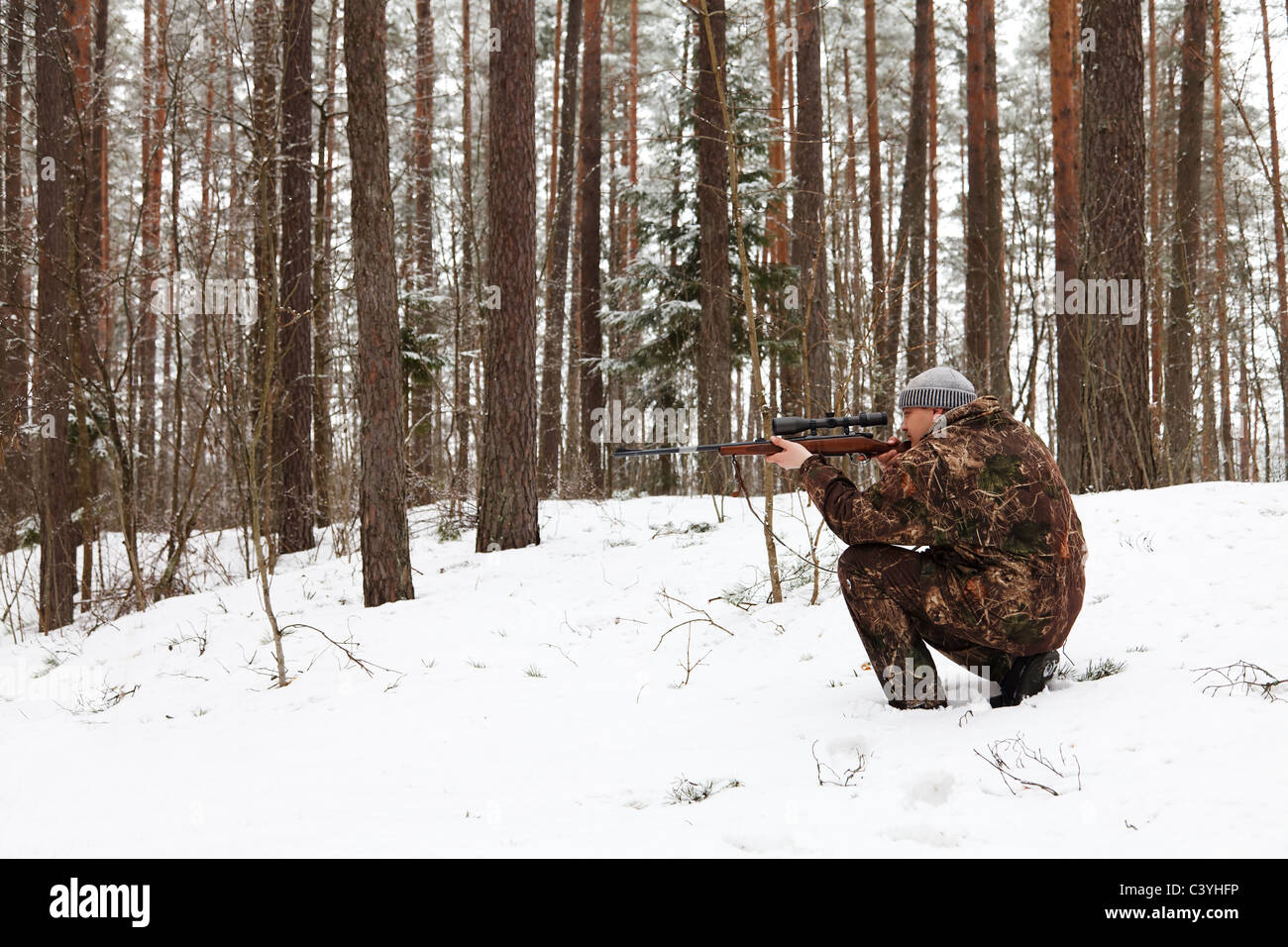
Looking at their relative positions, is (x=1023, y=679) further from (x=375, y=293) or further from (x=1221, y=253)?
(x=1221, y=253)

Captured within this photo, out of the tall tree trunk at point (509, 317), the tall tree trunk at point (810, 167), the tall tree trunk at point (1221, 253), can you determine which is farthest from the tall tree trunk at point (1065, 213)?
the tall tree trunk at point (509, 317)

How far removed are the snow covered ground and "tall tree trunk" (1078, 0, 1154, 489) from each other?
1346 millimetres

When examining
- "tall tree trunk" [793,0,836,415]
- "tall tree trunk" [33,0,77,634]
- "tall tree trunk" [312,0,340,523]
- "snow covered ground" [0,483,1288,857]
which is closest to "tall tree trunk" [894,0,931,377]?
"tall tree trunk" [793,0,836,415]

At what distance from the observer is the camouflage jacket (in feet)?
10.8

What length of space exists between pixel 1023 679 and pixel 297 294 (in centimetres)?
952

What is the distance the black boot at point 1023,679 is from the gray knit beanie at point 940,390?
3.50ft

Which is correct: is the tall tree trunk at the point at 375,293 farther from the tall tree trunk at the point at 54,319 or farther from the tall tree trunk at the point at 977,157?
the tall tree trunk at the point at 977,157

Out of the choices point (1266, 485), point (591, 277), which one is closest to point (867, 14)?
point (591, 277)

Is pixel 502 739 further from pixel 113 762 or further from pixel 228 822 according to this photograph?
pixel 113 762

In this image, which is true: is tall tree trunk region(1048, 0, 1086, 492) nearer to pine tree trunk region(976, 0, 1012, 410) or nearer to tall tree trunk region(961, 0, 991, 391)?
pine tree trunk region(976, 0, 1012, 410)

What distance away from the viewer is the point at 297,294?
10383 mm

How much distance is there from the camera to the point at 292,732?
167 inches

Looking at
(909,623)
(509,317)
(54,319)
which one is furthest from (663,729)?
(54,319)
